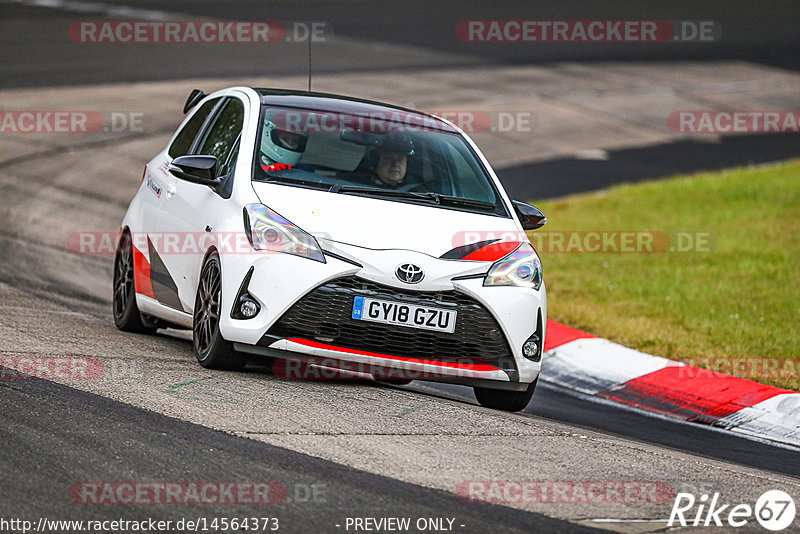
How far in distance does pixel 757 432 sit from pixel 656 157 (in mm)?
11979

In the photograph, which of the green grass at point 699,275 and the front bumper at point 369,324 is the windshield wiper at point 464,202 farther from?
the green grass at point 699,275

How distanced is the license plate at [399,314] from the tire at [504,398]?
70cm

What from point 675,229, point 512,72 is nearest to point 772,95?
point 512,72

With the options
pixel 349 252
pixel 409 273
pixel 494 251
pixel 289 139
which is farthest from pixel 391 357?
pixel 289 139

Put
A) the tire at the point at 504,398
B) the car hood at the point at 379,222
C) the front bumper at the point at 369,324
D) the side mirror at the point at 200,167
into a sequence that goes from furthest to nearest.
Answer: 1. the side mirror at the point at 200,167
2. the tire at the point at 504,398
3. the car hood at the point at 379,222
4. the front bumper at the point at 369,324

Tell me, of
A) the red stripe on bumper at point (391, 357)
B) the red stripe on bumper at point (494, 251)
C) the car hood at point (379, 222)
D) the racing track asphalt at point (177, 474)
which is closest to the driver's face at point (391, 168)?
the car hood at point (379, 222)

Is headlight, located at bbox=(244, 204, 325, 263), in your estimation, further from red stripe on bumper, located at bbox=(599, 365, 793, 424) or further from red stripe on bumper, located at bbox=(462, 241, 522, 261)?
red stripe on bumper, located at bbox=(599, 365, 793, 424)

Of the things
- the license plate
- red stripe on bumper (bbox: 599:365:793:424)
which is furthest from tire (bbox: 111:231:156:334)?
red stripe on bumper (bbox: 599:365:793:424)

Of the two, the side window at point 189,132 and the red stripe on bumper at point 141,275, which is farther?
the side window at point 189,132

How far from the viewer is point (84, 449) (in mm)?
5402

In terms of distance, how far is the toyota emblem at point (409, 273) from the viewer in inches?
269

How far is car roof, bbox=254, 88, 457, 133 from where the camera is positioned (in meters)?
8.23

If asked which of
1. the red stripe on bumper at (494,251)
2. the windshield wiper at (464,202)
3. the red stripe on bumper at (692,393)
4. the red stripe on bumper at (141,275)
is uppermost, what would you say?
the windshield wiper at (464,202)

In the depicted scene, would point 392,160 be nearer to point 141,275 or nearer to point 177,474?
point 141,275
